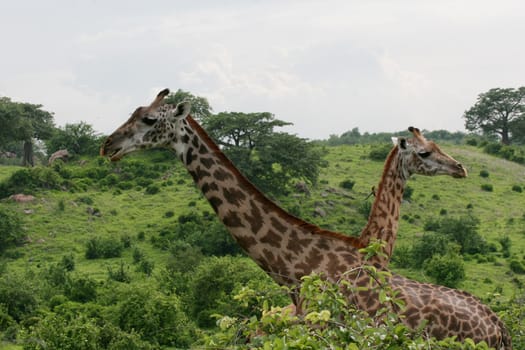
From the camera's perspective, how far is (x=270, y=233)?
652 centimetres

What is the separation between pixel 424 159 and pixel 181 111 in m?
3.18

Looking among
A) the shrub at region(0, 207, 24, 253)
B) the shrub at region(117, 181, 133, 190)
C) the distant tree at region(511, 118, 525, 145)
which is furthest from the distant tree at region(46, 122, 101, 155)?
the distant tree at region(511, 118, 525, 145)

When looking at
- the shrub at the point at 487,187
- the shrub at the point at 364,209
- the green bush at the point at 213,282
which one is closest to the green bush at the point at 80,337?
the green bush at the point at 213,282

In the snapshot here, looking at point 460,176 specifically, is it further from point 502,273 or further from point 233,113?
point 233,113

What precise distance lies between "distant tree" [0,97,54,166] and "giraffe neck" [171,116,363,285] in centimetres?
5253

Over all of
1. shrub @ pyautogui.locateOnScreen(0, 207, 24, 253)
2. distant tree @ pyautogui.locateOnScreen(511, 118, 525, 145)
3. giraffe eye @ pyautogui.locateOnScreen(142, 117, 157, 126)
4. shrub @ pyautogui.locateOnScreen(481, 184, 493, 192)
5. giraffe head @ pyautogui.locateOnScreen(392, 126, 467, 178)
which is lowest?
shrub @ pyautogui.locateOnScreen(0, 207, 24, 253)

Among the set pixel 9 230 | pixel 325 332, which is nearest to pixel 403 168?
pixel 325 332

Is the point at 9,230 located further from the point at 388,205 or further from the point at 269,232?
the point at 269,232

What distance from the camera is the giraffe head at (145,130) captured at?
648 centimetres

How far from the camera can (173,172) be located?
2042 inches

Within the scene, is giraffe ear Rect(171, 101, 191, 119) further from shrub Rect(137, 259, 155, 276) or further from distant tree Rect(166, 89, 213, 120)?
distant tree Rect(166, 89, 213, 120)

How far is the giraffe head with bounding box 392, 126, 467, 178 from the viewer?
8.22m

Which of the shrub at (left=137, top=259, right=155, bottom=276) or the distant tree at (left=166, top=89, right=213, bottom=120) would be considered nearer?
the shrub at (left=137, top=259, right=155, bottom=276)

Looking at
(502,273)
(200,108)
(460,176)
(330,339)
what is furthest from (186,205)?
(330,339)
